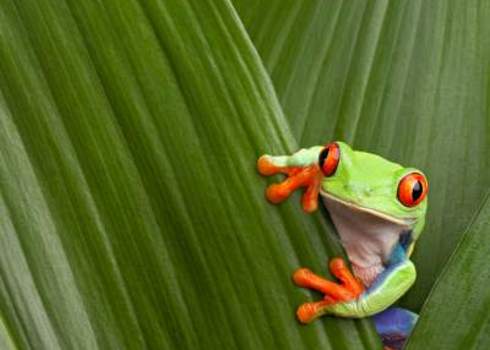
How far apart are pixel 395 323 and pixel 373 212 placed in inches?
8.1

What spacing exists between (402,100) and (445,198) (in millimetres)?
144

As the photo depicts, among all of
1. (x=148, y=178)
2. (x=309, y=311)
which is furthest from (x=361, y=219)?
(x=148, y=178)

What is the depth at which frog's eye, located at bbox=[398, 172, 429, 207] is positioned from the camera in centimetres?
96

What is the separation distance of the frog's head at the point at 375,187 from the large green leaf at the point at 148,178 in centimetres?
15

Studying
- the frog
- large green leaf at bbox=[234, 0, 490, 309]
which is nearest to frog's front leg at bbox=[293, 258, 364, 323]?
the frog

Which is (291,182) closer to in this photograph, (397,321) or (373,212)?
(373,212)

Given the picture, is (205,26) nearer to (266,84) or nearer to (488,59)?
(266,84)

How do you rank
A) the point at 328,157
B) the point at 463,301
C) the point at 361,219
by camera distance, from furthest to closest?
the point at 361,219 < the point at 328,157 < the point at 463,301

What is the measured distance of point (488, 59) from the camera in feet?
3.64

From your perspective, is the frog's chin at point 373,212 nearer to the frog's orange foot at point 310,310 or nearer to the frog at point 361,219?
the frog at point 361,219

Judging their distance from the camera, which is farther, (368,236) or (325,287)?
(368,236)

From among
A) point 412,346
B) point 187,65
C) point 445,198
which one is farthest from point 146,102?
point 445,198

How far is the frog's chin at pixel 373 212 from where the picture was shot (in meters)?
0.98

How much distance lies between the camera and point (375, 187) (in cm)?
100
